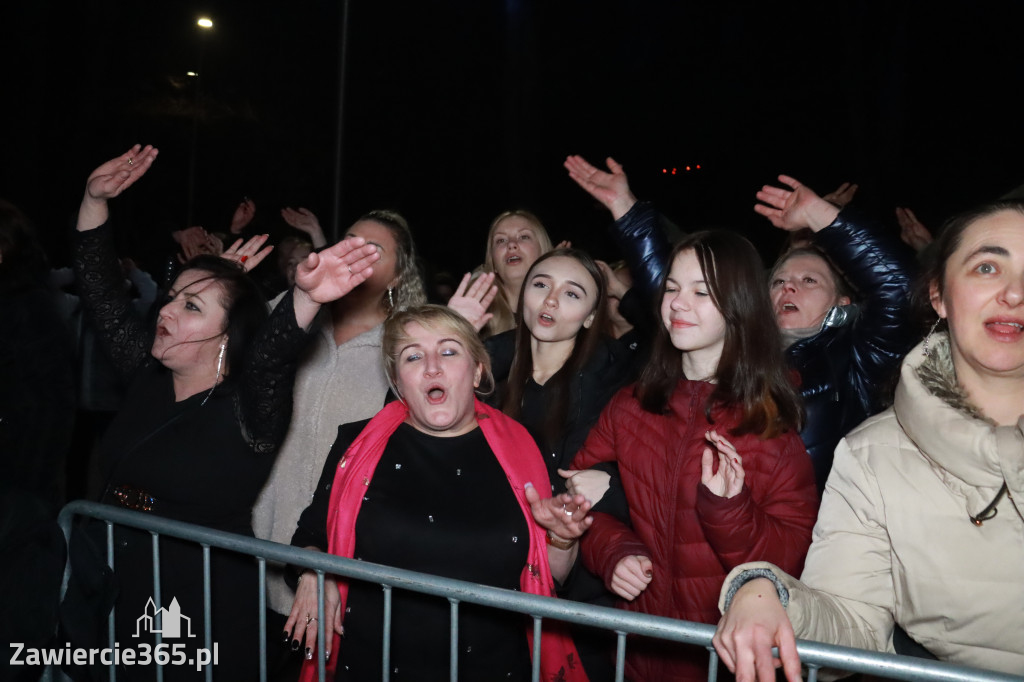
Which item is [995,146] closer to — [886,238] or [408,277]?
[886,238]

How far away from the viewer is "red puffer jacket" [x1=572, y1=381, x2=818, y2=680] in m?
2.08

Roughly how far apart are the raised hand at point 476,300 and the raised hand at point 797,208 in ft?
3.42

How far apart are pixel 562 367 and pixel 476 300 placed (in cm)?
43

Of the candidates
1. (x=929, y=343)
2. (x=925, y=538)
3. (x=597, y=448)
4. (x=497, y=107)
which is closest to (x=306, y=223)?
(x=597, y=448)

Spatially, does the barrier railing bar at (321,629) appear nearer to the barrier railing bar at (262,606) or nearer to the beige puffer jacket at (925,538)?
the barrier railing bar at (262,606)

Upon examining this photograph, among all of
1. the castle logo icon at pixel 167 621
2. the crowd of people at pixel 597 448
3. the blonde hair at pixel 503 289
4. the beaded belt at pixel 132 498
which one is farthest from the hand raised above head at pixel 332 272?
the blonde hair at pixel 503 289

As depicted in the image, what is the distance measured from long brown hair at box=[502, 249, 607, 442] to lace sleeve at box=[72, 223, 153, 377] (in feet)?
4.57

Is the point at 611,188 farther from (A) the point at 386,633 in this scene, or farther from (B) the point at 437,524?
(A) the point at 386,633

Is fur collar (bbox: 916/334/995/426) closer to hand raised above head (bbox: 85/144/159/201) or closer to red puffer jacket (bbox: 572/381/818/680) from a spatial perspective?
red puffer jacket (bbox: 572/381/818/680)

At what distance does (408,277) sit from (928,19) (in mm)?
7512

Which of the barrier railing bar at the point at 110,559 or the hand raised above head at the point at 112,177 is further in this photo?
the hand raised above head at the point at 112,177

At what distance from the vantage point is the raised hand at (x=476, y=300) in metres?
2.94

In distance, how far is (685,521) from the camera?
6.97 ft

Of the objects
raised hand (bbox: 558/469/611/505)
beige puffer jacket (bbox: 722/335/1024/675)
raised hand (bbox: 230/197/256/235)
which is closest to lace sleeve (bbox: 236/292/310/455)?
raised hand (bbox: 558/469/611/505)
